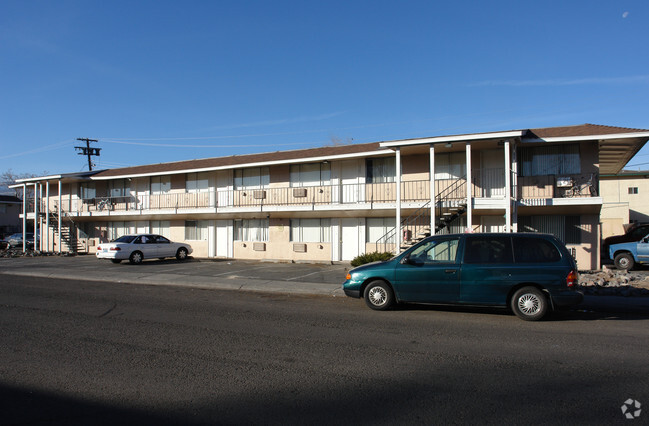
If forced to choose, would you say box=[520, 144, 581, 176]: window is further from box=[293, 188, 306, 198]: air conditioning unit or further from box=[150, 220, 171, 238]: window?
box=[150, 220, 171, 238]: window

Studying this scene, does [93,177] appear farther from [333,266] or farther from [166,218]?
[333,266]

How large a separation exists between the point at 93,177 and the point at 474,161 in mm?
23722

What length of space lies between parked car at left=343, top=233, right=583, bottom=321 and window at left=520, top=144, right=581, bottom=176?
9.74 m

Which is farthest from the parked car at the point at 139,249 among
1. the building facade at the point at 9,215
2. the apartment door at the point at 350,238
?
the building facade at the point at 9,215

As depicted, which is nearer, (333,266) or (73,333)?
(73,333)

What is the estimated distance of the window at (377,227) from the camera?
67.7ft

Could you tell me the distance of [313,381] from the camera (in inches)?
→ 200

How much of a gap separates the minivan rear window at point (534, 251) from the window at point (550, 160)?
984 cm

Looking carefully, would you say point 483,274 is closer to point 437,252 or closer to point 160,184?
point 437,252

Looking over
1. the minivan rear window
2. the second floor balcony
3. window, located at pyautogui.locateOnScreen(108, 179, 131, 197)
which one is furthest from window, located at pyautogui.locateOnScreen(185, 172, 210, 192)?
the minivan rear window

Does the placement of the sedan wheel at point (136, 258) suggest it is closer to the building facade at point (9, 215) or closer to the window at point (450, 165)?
the window at point (450, 165)

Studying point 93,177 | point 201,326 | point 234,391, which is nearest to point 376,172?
point 201,326

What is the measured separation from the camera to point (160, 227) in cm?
2812

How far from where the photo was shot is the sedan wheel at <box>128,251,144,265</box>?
72.4 feet
